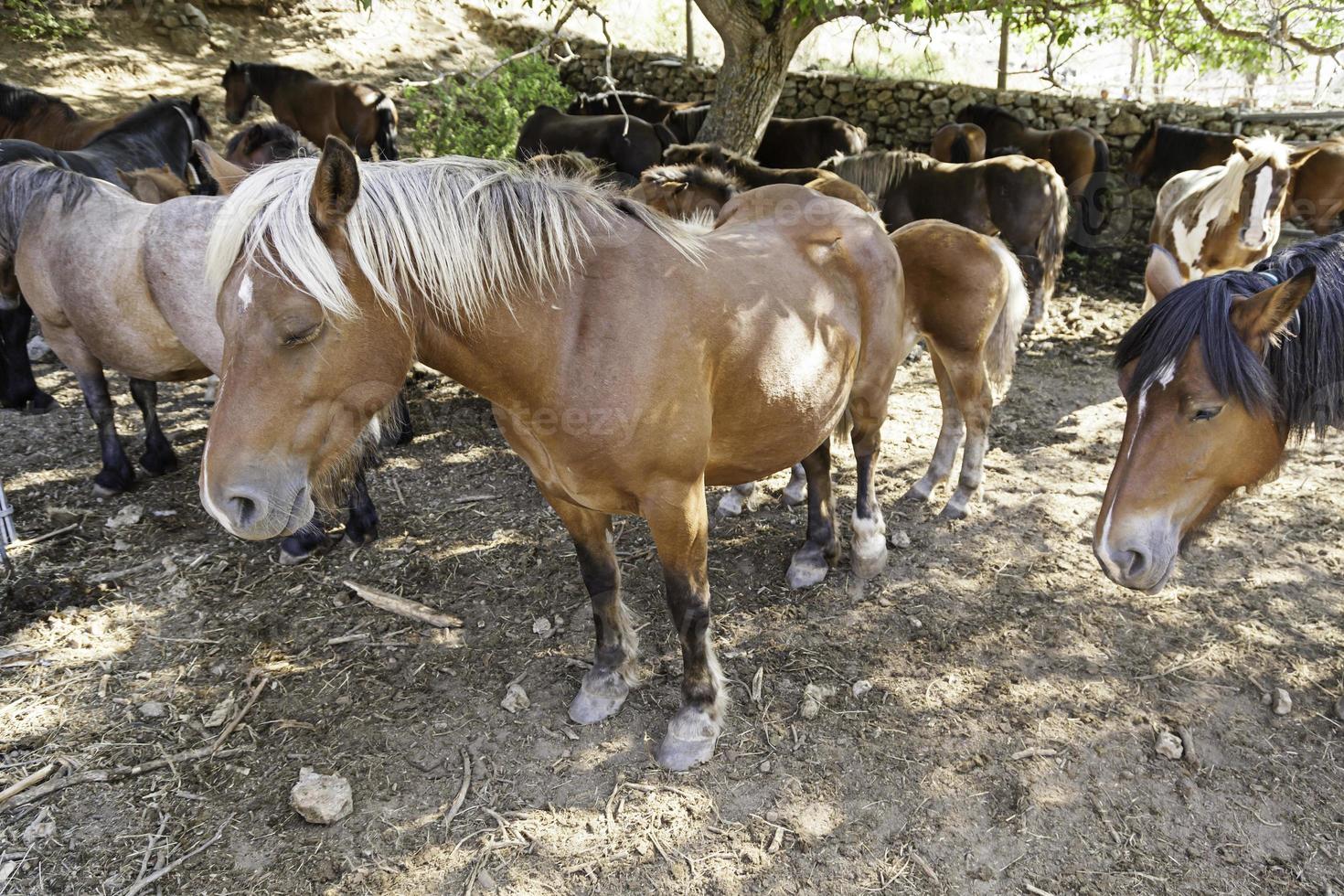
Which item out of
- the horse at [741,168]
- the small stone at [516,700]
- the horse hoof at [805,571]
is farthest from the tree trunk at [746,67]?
the small stone at [516,700]

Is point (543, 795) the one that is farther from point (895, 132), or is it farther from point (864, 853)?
point (895, 132)

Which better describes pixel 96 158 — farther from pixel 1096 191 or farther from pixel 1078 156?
pixel 1096 191

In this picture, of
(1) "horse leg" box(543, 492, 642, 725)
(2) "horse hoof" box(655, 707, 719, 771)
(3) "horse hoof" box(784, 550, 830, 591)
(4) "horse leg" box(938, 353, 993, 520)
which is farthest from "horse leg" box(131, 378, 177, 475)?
(4) "horse leg" box(938, 353, 993, 520)

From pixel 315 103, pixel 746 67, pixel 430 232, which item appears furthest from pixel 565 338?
pixel 315 103

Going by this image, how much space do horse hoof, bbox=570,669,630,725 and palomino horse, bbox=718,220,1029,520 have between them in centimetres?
157

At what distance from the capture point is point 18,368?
217 inches

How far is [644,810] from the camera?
258cm

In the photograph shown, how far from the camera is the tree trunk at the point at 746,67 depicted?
6301 mm

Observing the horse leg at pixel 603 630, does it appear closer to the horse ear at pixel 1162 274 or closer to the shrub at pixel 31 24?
the horse ear at pixel 1162 274

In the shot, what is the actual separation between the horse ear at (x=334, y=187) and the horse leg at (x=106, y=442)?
12.5 feet

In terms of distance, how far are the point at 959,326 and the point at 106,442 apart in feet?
16.9

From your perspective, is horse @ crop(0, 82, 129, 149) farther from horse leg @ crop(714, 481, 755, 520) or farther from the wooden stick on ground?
horse leg @ crop(714, 481, 755, 520)

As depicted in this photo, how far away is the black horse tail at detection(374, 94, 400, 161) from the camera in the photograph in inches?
422

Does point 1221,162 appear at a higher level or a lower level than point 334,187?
lower
